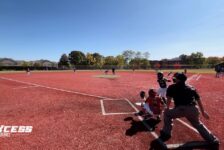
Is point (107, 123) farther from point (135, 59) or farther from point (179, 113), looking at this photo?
point (135, 59)

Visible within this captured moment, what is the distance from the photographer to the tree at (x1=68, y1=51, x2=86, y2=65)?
109 m

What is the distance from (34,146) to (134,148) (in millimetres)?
2540

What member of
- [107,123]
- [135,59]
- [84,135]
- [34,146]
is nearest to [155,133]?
[107,123]

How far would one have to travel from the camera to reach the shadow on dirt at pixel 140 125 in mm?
5520

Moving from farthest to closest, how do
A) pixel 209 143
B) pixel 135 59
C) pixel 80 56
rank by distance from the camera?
pixel 135 59 → pixel 80 56 → pixel 209 143

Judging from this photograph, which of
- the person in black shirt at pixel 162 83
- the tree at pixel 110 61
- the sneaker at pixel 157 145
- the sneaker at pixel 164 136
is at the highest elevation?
the tree at pixel 110 61

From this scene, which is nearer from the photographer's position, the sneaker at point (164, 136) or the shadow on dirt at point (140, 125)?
the sneaker at point (164, 136)

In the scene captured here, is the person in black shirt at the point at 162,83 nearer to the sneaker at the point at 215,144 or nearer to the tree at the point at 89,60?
the sneaker at the point at 215,144

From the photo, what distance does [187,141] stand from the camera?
15.7 feet

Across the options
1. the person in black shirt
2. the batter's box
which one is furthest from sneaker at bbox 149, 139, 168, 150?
the person in black shirt

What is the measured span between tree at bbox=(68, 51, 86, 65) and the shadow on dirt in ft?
340

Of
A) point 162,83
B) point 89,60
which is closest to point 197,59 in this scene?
point 89,60

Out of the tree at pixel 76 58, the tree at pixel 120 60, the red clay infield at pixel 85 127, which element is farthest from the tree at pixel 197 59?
the red clay infield at pixel 85 127

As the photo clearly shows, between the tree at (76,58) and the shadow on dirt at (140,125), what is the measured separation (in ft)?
340
